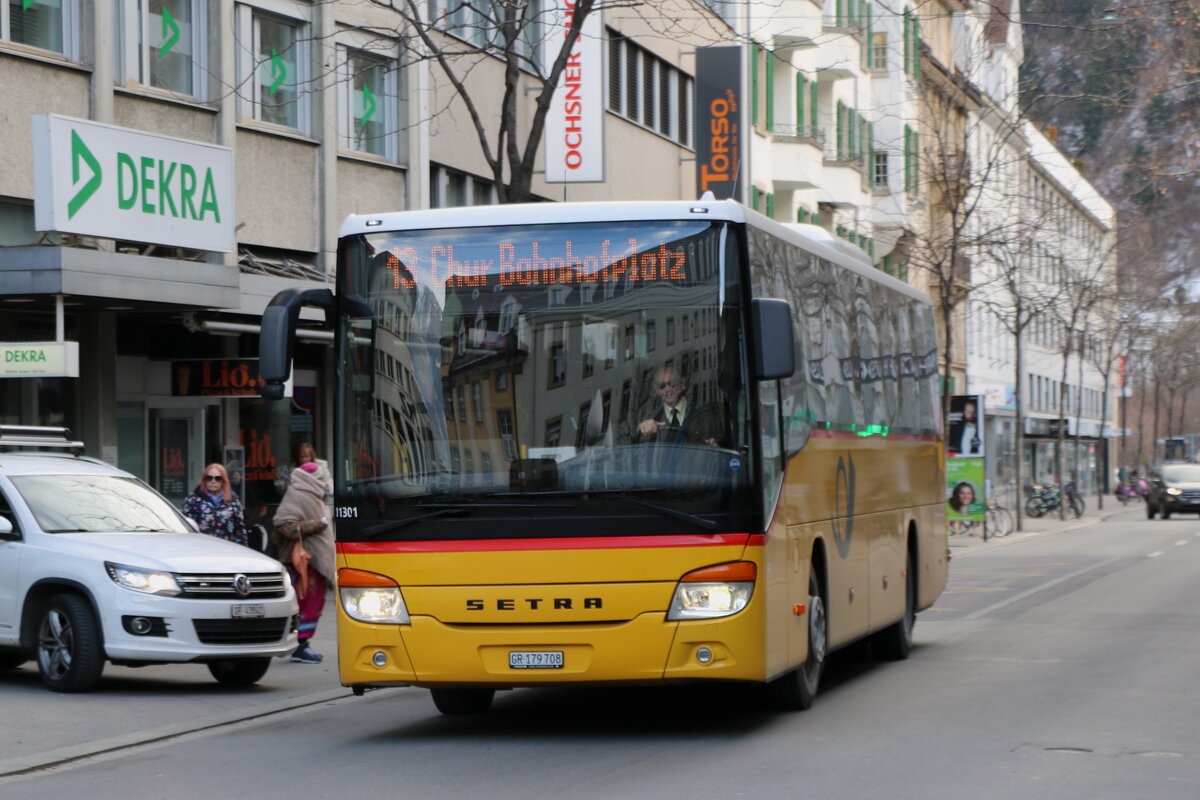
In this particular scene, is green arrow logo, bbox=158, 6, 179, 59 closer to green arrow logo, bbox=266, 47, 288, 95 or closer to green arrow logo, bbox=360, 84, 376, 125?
green arrow logo, bbox=266, 47, 288, 95

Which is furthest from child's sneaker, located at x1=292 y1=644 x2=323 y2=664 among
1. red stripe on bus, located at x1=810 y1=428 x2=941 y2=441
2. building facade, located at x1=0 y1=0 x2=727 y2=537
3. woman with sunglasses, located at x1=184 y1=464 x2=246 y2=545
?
red stripe on bus, located at x1=810 y1=428 x2=941 y2=441

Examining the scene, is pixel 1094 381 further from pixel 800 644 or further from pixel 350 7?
pixel 800 644

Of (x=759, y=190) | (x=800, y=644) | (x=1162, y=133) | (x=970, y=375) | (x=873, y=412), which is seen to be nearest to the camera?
(x=800, y=644)

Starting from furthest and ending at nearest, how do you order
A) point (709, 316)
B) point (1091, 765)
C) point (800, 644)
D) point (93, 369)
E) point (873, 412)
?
1. point (93, 369)
2. point (873, 412)
3. point (800, 644)
4. point (709, 316)
5. point (1091, 765)

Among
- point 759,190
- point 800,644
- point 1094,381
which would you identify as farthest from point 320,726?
point 1094,381

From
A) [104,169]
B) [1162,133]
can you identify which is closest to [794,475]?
[104,169]

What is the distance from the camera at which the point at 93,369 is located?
21578 mm

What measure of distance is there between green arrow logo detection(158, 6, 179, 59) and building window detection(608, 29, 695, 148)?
44.3 feet

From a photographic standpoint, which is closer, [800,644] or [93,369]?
[800,644]

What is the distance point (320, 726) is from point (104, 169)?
9.51 m

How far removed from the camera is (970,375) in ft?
234

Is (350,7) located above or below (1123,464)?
above

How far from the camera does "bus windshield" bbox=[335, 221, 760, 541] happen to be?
1052 cm

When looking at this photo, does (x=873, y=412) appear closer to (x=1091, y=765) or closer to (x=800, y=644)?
(x=800, y=644)
